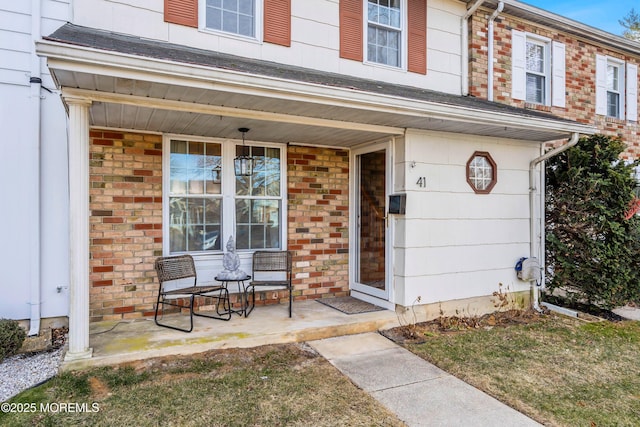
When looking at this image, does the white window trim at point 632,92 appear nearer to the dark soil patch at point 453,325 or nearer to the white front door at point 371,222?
the dark soil patch at point 453,325

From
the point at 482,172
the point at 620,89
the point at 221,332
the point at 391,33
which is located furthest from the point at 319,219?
the point at 620,89

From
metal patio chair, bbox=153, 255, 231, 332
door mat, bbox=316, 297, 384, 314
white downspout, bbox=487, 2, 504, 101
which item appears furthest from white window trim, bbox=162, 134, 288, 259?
white downspout, bbox=487, 2, 504, 101

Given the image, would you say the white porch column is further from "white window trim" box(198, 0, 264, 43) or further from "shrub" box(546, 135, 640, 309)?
"shrub" box(546, 135, 640, 309)

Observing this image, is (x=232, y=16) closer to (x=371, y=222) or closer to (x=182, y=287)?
(x=371, y=222)

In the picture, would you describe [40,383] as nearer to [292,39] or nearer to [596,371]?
[292,39]

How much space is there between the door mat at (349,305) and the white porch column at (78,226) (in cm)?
306

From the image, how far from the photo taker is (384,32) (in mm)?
6152

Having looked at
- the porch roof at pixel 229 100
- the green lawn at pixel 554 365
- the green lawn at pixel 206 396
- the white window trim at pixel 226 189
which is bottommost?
the green lawn at pixel 554 365

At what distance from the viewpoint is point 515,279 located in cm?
613

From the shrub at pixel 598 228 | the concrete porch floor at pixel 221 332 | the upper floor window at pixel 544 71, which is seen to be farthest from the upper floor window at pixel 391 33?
the concrete porch floor at pixel 221 332

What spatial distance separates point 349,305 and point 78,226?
356 cm

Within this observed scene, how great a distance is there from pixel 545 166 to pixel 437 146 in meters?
2.55

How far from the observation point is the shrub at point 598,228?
586 cm

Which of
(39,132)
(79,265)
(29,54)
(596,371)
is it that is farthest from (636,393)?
(29,54)
